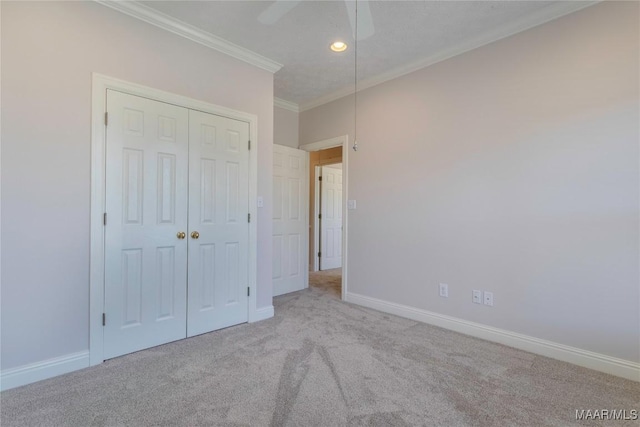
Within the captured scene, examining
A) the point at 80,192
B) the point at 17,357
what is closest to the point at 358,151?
the point at 80,192

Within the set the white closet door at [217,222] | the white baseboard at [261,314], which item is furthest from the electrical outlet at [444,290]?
the white closet door at [217,222]

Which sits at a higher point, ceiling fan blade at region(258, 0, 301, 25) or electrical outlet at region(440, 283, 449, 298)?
ceiling fan blade at region(258, 0, 301, 25)

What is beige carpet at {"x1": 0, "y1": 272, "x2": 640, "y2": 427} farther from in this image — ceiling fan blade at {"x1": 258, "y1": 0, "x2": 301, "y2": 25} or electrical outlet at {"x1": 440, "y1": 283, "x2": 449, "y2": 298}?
ceiling fan blade at {"x1": 258, "y1": 0, "x2": 301, "y2": 25}

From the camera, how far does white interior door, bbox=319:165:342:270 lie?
595cm

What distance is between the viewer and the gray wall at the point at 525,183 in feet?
7.06

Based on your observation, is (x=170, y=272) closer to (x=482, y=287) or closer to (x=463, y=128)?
(x=482, y=287)

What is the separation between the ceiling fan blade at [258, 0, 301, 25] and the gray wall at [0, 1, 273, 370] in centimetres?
97

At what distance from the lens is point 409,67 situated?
330 centimetres

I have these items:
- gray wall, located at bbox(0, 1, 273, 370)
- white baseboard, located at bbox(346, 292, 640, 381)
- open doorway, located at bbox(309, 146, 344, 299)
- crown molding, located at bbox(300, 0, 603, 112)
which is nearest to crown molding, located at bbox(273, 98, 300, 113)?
crown molding, located at bbox(300, 0, 603, 112)

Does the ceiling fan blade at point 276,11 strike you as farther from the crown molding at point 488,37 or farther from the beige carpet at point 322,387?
the beige carpet at point 322,387

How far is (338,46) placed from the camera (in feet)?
9.58

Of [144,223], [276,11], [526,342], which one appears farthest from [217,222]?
[526,342]

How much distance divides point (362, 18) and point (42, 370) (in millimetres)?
3431

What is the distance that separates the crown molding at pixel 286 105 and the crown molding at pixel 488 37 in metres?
0.82
